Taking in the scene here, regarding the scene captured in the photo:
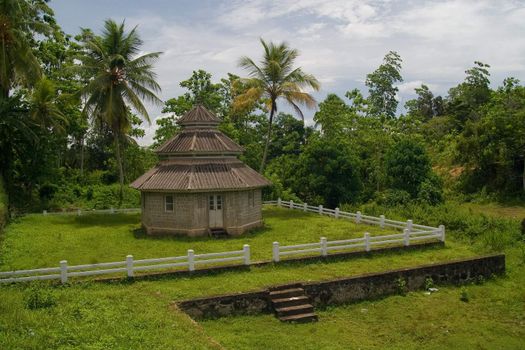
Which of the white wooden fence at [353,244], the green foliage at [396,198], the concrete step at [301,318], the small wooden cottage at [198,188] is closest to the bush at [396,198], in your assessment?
the green foliage at [396,198]

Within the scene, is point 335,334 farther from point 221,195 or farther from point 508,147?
point 508,147

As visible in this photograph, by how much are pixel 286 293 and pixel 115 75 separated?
20.0m

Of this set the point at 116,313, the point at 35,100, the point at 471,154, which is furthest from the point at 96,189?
the point at 471,154

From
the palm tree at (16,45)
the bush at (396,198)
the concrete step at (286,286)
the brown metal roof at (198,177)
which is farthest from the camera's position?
the bush at (396,198)

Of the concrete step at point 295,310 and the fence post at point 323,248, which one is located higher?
the fence post at point 323,248

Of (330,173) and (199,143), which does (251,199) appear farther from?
(330,173)

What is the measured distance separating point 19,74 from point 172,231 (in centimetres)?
1463

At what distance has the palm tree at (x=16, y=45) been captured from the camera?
26359mm

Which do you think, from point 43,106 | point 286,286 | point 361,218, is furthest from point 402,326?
point 43,106

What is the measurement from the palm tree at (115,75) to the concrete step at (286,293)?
1832cm

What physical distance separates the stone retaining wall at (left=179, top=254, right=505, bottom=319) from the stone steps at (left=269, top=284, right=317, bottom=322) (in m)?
0.26

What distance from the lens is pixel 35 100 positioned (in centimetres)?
3034

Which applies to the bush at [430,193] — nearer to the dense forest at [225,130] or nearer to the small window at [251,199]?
the dense forest at [225,130]

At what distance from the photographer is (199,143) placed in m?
24.3
